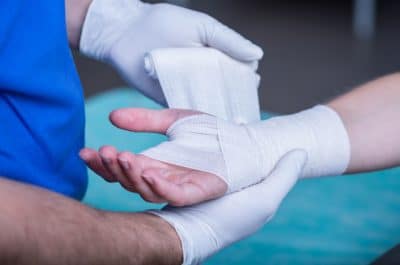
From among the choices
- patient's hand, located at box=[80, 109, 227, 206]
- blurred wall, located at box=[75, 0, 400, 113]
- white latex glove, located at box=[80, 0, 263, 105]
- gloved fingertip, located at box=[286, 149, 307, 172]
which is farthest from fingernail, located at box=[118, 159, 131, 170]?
blurred wall, located at box=[75, 0, 400, 113]

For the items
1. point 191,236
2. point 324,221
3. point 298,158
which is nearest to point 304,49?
point 324,221

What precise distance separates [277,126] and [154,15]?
27 centimetres

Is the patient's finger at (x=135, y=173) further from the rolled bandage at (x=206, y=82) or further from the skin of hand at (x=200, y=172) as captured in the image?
the rolled bandage at (x=206, y=82)

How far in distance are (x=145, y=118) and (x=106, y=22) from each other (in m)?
0.27

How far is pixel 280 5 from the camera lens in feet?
12.3

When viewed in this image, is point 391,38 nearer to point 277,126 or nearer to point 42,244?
point 277,126

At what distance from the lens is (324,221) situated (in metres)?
1.27

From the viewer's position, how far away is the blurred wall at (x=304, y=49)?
2.76m

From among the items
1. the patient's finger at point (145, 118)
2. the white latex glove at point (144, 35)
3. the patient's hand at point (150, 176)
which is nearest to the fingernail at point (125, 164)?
the patient's hand at point (150, 176)

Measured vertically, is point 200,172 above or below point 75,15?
below

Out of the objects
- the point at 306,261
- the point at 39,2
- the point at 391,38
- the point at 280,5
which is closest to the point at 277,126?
the point at 306,261

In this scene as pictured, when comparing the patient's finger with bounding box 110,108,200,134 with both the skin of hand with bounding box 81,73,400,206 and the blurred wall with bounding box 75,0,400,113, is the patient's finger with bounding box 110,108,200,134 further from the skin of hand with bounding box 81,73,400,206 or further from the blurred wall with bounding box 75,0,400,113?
the blurred wall with bounding box 75,0,400,113

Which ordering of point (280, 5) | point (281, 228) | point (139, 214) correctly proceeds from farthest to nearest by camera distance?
1. point (280, 5)
2. point (281, 228)
3. point (139, 214)

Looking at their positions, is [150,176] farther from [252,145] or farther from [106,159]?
[252,145]
